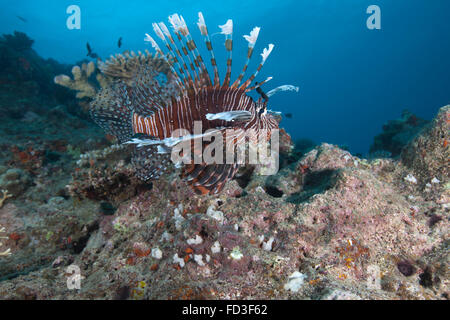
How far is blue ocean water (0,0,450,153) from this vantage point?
57.6 metres

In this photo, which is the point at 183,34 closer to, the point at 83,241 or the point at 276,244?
the point at 276,244

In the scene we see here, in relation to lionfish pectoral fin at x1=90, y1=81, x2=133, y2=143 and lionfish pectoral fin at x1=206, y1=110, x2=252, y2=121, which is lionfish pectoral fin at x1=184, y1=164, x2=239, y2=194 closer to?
lionfish pectoral fin at x1=206, y1=110, x2=252, y2=121

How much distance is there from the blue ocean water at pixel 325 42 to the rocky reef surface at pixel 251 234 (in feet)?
173

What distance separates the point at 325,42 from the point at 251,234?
85701 millimetres

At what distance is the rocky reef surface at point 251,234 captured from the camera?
2.16m

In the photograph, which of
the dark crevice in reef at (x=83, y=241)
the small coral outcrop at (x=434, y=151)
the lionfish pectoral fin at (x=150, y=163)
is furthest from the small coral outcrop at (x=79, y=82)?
the small coral outcrop at (x=434, y=151)

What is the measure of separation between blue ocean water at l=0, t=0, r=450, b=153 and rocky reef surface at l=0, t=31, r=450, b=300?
52.7m

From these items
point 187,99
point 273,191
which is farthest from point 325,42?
point 187,99

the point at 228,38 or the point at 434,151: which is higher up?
the point at 228,38

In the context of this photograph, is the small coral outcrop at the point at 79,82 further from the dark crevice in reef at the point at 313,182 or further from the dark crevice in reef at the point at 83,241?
the dark crevice in reef at the point at 313,182

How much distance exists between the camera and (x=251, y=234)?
8.33 feet

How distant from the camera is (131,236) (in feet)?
10.3

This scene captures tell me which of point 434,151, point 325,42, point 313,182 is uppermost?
point 325,42
